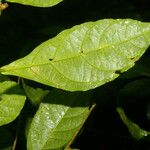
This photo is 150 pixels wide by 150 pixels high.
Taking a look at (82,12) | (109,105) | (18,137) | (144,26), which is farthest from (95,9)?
(144,26)

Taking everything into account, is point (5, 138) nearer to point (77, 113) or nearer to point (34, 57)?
point (77, 113)

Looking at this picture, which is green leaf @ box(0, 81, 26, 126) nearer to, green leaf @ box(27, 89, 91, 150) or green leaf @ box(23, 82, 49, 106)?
green leaf @ box(27, 89, 91, 150)

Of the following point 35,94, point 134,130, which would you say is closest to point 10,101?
point 35,94

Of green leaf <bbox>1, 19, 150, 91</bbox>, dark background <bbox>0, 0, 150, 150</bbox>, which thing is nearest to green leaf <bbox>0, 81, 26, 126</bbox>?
green leaf <bbox>1, 19, 150, 91</bbox>

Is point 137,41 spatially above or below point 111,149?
above

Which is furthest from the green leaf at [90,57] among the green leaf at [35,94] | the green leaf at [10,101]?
the green leaf at [35,94]

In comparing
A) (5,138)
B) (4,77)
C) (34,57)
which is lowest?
(5,138)

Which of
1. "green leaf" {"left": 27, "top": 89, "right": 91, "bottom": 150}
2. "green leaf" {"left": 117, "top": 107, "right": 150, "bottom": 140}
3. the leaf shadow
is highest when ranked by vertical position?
the leaf shadow
